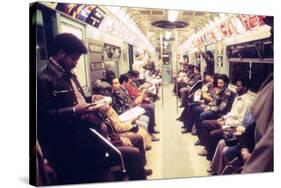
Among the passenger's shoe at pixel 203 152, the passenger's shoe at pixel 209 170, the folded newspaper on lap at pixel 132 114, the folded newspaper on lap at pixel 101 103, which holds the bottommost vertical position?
the passenger's shoe at pixel 209 170

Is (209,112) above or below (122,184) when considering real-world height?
above

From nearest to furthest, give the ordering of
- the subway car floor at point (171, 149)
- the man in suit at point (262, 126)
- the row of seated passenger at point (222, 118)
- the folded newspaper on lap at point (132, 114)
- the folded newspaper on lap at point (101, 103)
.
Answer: the folded newspaper on lap at point (101, 103), the folded newspaper on lap at point (132, 114), the subway car floor at point (171, 149), the row of seated passenger at point (222, 118), the man in suit at point (262, 126)

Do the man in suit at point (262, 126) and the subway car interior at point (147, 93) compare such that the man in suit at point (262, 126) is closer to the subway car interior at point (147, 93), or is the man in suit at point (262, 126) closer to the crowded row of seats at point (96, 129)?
the subway car interior at point (147, 93)

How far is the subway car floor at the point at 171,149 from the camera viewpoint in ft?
12.4

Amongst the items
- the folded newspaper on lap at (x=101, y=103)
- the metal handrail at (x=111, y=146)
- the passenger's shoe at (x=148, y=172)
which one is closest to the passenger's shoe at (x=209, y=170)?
the passenger's shoe at (x=148, y=172)

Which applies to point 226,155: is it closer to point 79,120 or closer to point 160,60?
point 160,60

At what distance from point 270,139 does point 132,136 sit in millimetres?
1279

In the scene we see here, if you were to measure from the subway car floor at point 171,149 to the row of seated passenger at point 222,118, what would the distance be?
0.07 m

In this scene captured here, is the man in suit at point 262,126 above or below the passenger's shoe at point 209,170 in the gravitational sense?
above

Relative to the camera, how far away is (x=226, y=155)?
394cm

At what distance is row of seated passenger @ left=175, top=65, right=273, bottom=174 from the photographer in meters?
3.88

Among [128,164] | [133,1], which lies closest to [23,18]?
[133,1]

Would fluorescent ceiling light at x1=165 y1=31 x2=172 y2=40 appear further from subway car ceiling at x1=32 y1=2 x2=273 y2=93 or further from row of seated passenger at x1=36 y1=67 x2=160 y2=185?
row of seated passenger at x1=36 y1=67 x2=160 y2=185

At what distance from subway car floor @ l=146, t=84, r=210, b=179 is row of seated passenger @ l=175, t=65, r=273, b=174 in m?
0.07
